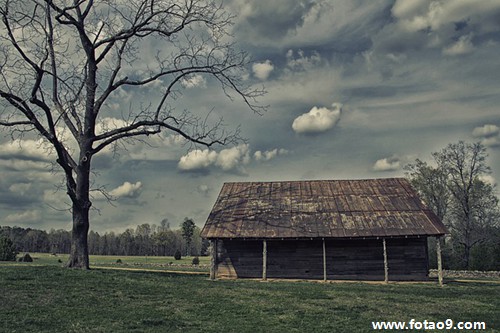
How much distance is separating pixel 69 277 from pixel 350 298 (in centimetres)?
1113

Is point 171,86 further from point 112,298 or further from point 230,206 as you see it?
point 112,298

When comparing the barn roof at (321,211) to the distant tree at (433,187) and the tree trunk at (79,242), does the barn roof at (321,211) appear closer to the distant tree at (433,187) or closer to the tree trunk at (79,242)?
the tree trunk at (79,242)

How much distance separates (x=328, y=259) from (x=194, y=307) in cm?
1569

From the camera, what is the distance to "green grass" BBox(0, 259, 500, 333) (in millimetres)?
10383

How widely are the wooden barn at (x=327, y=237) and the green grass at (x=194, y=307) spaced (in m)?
7.75

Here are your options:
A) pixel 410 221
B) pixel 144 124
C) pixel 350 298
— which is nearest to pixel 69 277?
pixel 144 124

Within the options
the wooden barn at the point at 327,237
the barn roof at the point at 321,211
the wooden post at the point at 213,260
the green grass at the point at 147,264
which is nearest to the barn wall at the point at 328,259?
the wooden barn at the point at 327,237

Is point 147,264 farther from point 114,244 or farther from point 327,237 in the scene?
point 114,244

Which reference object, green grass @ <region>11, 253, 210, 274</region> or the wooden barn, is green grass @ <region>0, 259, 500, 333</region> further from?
green grass @ <region>11, 253, 210, 274</region>

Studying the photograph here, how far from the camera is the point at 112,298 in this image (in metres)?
13.3

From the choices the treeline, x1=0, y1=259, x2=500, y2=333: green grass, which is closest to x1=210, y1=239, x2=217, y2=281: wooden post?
x1=0, y1=259, x2=500, y2=333: green grass

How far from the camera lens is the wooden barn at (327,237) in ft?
83.2

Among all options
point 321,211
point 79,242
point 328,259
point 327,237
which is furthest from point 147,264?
point 327,237

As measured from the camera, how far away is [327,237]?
983 inches
